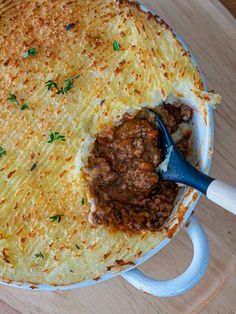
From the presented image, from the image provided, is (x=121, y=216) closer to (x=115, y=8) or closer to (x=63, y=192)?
(x=63, y=192)

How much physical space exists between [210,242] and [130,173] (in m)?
0.59

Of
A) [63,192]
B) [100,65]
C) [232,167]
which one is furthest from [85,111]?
[232,167]

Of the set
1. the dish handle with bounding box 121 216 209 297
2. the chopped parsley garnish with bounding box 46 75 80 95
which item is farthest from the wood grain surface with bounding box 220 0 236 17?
the dish handle with bounding box 121 216 209 297

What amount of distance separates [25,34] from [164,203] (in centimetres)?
79

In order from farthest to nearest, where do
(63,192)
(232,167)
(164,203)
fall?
1. (232,167)
2. (164,203)
3. (63,192)

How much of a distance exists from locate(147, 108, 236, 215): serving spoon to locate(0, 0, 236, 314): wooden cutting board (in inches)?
16.9

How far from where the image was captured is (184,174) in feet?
5.92

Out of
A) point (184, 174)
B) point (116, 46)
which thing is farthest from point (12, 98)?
point (184, 174)

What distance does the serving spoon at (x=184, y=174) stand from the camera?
1657mm

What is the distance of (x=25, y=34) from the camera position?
189 centimetres

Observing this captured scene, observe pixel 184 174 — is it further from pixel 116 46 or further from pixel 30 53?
pixel 30 53

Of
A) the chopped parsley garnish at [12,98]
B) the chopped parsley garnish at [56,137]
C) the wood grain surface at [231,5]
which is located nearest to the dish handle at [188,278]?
the chopped parsley garnish at [56,137]

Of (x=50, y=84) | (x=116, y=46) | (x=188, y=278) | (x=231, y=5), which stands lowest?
(x=188, y=278)

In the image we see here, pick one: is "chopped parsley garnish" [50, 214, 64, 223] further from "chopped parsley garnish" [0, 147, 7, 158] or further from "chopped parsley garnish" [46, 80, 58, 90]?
"chopped parsley garnish" [46, 80, 58, 90]
